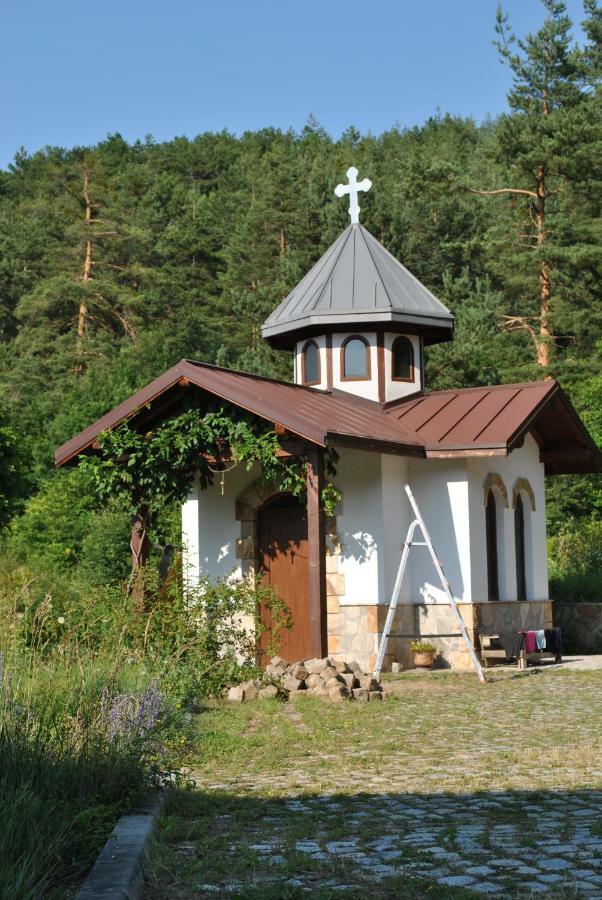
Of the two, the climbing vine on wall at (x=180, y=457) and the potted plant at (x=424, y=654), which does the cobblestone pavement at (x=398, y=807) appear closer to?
the climbing vine on wall at (x=180, y=457)

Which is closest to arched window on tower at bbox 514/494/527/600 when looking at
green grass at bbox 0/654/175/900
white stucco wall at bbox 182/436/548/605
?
white stucco wall at bbox 182/436/548/605

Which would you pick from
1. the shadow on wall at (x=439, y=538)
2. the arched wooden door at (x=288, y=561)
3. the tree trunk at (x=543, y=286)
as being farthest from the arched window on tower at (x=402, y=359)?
the tree trunk at (x=543, y=286)

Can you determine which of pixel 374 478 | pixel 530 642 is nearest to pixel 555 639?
pixel 530 642

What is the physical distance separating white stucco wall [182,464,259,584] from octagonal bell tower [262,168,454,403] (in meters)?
2.43

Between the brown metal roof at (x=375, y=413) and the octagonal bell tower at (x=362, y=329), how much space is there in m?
0.37

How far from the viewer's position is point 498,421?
15.1 m

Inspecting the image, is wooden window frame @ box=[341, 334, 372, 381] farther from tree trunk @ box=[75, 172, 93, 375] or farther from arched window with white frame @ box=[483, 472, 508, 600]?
tree trunk @ box=[75, 172, 93, 375]

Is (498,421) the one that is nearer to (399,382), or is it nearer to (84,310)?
(399,382)

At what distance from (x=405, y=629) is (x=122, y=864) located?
36.7ft

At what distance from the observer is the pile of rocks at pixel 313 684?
36.4ft

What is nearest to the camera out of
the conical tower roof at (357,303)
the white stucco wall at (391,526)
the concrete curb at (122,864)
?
the concrete curb at (122,864)

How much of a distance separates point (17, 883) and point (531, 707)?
25.0 ft

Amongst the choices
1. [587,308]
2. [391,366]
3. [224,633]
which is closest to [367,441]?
[224,633]

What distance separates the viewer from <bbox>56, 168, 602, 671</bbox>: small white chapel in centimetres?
1389
